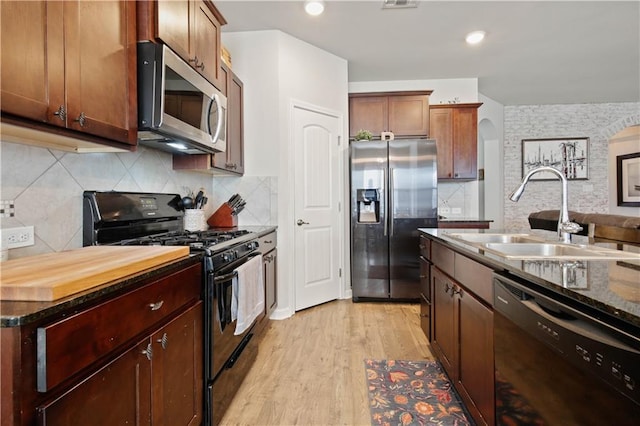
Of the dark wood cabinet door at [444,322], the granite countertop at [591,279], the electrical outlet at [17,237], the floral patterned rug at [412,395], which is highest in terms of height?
the electrical outlet at [17,237]

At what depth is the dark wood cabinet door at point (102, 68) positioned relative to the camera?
1170 millimetres

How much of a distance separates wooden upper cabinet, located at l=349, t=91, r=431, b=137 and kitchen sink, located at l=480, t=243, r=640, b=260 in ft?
9.14

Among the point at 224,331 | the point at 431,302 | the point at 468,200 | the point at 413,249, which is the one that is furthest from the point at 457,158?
the point at 224,331

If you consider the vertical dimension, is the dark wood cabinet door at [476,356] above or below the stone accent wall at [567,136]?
below

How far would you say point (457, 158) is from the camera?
437 cm

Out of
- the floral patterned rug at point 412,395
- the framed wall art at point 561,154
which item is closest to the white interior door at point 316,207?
the floral patterned rug at point 412,395

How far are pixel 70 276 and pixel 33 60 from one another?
687 millimetres

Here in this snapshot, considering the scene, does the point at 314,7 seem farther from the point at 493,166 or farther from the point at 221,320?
the point at 493,166

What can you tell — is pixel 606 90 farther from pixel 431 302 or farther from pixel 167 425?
pixel 167 425

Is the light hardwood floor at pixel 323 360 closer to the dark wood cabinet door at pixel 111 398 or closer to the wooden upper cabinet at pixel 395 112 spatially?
the dark wood cabinet door at pixel 111 398

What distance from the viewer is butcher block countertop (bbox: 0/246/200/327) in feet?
2.45

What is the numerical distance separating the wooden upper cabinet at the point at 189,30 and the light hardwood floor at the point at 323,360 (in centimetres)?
195

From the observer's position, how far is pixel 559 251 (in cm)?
158

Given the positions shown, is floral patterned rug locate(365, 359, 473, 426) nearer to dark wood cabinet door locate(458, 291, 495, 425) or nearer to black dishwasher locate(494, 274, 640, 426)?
dark wood cabinet door locate(458, 291, 495, 425)
